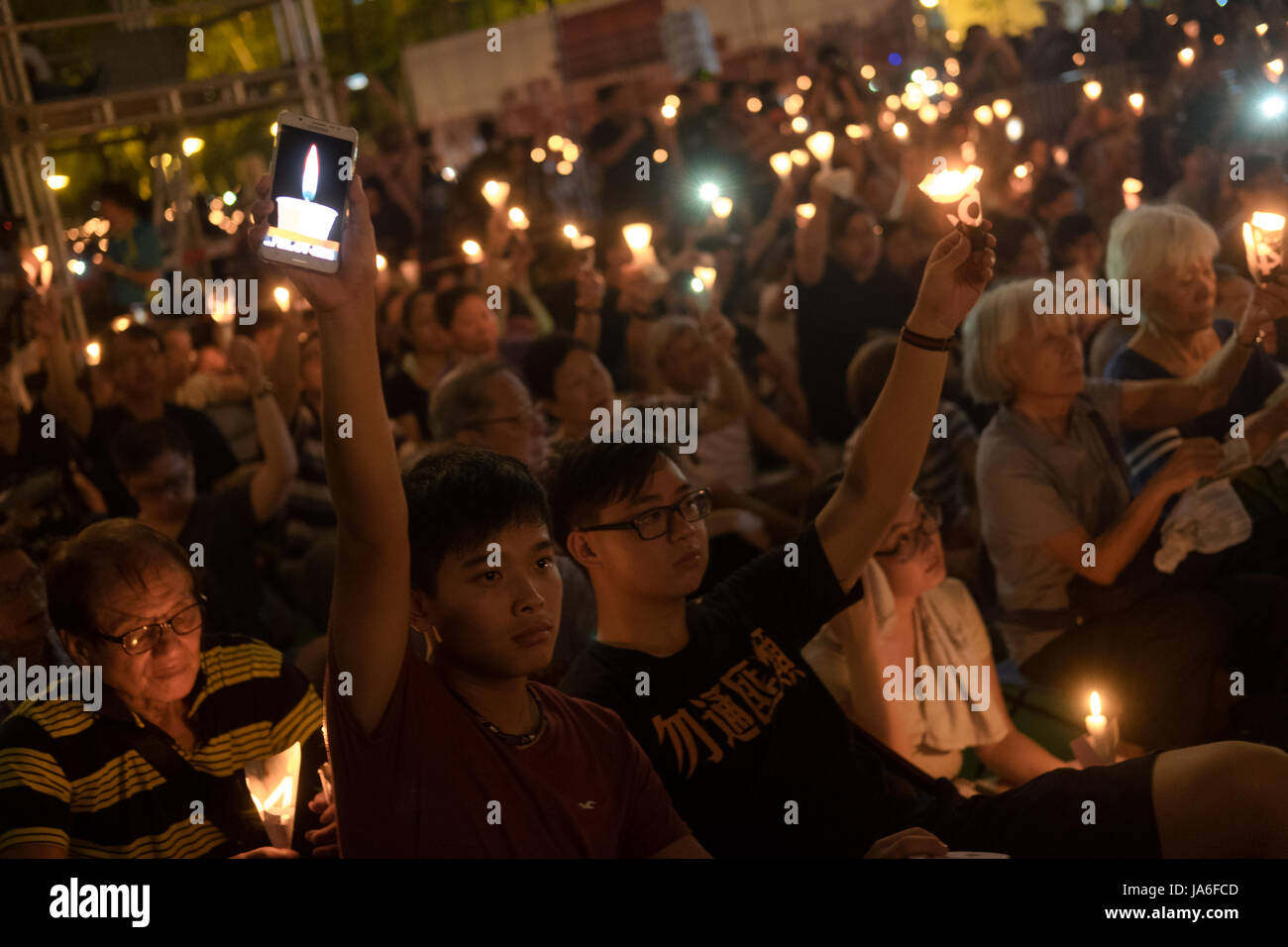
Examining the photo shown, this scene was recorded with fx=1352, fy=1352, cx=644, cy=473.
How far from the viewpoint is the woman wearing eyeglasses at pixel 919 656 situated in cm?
319

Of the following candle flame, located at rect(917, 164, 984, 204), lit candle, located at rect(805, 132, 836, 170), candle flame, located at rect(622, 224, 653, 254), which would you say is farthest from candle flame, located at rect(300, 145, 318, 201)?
lit candle, located at rect(805, 132, 836, 170)

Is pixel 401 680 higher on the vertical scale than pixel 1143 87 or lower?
lower

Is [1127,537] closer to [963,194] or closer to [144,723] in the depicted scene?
[963,194]

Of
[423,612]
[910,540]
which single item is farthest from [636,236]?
[423,612]

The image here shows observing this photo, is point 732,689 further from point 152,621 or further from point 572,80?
point 572,80

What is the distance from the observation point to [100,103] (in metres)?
7.20

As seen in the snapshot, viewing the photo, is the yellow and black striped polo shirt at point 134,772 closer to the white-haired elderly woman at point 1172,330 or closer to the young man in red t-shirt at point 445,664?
the young man in red t-shirt at point 445,664

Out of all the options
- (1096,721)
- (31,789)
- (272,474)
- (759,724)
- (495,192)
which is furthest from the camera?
(495,192)

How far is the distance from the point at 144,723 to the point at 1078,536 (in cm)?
243

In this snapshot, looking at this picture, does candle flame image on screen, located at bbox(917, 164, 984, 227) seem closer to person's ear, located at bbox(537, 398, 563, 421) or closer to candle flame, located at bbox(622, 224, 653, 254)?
person's ear, located at bbox(537, 398, 563, 421)

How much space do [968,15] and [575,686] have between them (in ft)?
127

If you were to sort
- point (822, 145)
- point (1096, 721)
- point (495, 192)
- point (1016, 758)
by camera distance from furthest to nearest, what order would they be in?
point (822, 145)
point (495, 192)
point (1016, 758)
point (1096, 721)
